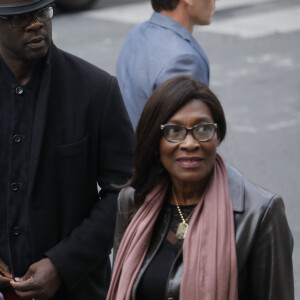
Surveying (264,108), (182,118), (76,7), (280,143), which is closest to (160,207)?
(182,118)

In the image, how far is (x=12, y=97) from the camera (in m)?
4.09

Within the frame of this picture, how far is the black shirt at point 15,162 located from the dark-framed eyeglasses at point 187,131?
659 millimetres

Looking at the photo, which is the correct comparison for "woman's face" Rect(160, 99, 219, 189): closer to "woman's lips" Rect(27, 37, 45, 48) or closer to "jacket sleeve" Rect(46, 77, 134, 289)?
"jacket sleeve" Rect(46, 77, 134, 289)

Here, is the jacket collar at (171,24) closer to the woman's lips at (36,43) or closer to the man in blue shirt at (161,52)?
the man in blue shirt at (161,52)

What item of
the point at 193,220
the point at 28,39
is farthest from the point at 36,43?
the point at 193,220

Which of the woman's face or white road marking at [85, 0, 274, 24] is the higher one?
the woman's face

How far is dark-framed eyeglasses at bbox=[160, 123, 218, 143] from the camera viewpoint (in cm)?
366

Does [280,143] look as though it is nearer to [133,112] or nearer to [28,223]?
[133,112]

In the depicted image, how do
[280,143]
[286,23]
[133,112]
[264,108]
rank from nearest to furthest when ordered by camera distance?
[133,112] → [280,143] → [264,108] → [286,23]

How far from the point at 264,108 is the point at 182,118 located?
25.8ft

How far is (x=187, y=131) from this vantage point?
3.68 metres

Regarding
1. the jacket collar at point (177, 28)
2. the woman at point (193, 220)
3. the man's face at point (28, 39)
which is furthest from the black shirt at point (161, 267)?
the jacket collar at point (177, 28)

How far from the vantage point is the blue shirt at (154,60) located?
4.95 metres

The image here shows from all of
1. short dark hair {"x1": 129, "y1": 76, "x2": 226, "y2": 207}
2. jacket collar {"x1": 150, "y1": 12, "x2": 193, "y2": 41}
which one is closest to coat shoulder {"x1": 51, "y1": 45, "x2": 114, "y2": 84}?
short dark hair {"x1": 129, "y1": 76, "x2": 226, "y2": 207}
